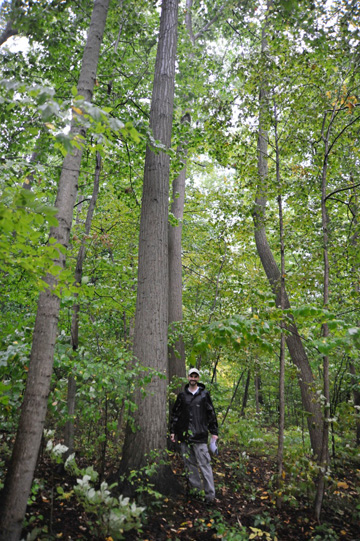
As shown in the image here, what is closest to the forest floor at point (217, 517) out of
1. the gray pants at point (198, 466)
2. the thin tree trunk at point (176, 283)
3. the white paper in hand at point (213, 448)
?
the gray pants at point (198, 466)

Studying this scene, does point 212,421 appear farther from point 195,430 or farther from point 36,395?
point 36,395

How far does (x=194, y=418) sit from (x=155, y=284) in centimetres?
212

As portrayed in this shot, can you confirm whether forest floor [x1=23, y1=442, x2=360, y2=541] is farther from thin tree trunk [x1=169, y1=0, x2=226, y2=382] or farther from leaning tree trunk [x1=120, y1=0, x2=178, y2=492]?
thin tree trunk [x1=169, y1=0, x2=226, y2=382]

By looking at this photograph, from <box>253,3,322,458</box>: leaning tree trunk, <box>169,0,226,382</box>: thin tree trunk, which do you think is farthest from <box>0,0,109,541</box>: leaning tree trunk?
<box>169,0,226,382</box>: thin tree trunk

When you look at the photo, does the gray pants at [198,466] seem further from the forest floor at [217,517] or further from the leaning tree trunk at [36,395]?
the leaning tree trunk at [36,395]

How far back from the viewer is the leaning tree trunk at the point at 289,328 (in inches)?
209

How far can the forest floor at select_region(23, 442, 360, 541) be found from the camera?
305 centimetres

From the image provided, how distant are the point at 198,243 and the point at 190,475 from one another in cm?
846

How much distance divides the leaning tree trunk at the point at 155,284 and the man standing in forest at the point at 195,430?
574mm

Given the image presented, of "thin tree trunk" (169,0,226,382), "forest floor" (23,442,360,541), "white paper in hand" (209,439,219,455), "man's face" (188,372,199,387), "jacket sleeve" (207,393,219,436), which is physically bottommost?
"forest floor" (23,442,360,541)

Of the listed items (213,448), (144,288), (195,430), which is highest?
(144,288)

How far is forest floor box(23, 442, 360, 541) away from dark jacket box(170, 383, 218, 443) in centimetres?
70

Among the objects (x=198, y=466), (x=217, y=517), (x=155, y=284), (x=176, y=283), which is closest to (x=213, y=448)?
(x=198, y=466)

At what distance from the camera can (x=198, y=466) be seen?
465cm
